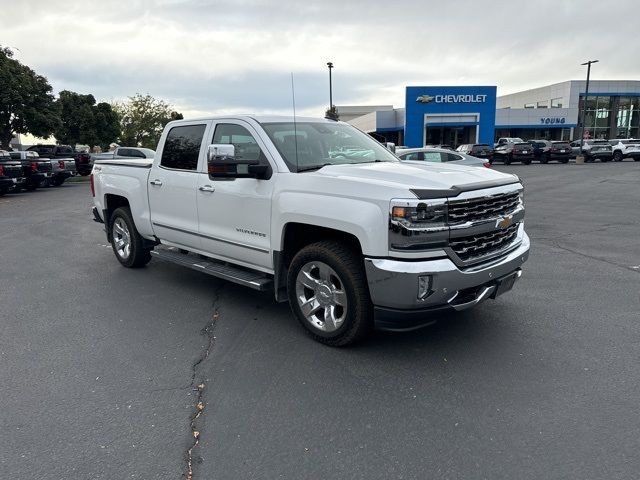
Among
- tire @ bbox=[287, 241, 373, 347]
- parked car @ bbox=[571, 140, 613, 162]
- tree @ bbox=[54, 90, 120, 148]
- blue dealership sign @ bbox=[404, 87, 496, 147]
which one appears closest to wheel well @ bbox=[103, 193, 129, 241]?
tire @ bbox=[287, 241, 373, 347]

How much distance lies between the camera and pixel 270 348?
14.5 ft

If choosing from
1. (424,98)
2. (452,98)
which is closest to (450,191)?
(424,98)

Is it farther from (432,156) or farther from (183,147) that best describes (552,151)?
(183,147)

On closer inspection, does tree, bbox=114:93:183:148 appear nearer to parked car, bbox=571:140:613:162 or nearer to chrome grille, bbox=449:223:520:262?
parked car, bbox=571:140:613:162

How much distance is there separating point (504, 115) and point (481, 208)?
191 feet

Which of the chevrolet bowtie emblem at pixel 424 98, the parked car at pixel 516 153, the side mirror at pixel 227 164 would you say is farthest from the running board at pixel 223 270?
the chevrolet bowtie emblem at pixel 424 98

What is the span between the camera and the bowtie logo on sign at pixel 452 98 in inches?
1889

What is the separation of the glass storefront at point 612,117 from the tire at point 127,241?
6885 centimetres

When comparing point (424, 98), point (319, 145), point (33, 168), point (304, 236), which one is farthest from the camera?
point (424, 98)

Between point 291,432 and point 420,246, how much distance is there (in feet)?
5.21

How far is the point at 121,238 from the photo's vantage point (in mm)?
7363

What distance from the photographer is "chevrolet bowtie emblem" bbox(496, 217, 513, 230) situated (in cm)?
423

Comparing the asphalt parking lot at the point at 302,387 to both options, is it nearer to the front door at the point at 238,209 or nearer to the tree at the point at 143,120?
the front door at the point at 238,209

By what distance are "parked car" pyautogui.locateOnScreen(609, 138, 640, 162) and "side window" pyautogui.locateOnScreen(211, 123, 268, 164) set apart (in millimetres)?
40042
